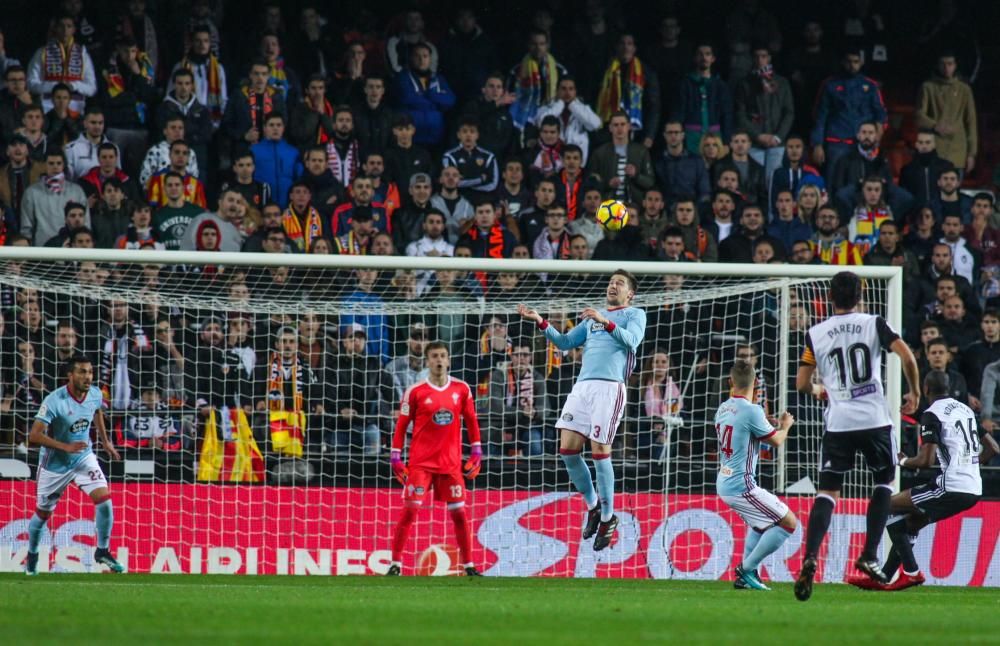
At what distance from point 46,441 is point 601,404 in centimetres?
491

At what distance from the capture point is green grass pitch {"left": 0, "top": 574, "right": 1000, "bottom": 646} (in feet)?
23.2

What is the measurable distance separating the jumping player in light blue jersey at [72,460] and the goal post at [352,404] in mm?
1002

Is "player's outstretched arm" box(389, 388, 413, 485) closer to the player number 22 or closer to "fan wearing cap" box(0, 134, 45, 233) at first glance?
the player number 22

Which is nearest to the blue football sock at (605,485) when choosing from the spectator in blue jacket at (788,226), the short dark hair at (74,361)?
the short dark hair at (74,361)

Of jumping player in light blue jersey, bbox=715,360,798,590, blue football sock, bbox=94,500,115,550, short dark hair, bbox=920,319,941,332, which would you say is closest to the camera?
jumping player in light blue jersey, bbox=715,360,798,590

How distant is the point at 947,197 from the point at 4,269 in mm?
10986

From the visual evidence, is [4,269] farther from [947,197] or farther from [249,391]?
[947,197]

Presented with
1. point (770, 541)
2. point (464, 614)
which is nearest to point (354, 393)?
point (770, 541)

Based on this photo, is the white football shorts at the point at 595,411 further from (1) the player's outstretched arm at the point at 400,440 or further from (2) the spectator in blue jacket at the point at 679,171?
(2) the spectator in blue jacket at the point at 679,171

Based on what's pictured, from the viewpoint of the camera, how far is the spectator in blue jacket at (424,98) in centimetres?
1878

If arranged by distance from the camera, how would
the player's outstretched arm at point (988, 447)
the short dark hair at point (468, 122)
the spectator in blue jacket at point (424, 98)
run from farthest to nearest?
1. the spectator in blue jacket at point (424, 98)
2. the short dark hair at point (468, 122)
3. the player's outstretched arm at point (988, 447)

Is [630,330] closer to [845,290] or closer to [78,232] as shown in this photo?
[845,290]

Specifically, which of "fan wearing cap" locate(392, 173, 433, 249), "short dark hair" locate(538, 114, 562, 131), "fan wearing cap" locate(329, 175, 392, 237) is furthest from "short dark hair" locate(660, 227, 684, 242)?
"fan wearing cap" locate(329, 175, 392, 237)

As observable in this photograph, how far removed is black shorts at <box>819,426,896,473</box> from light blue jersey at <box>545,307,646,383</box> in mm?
2694
